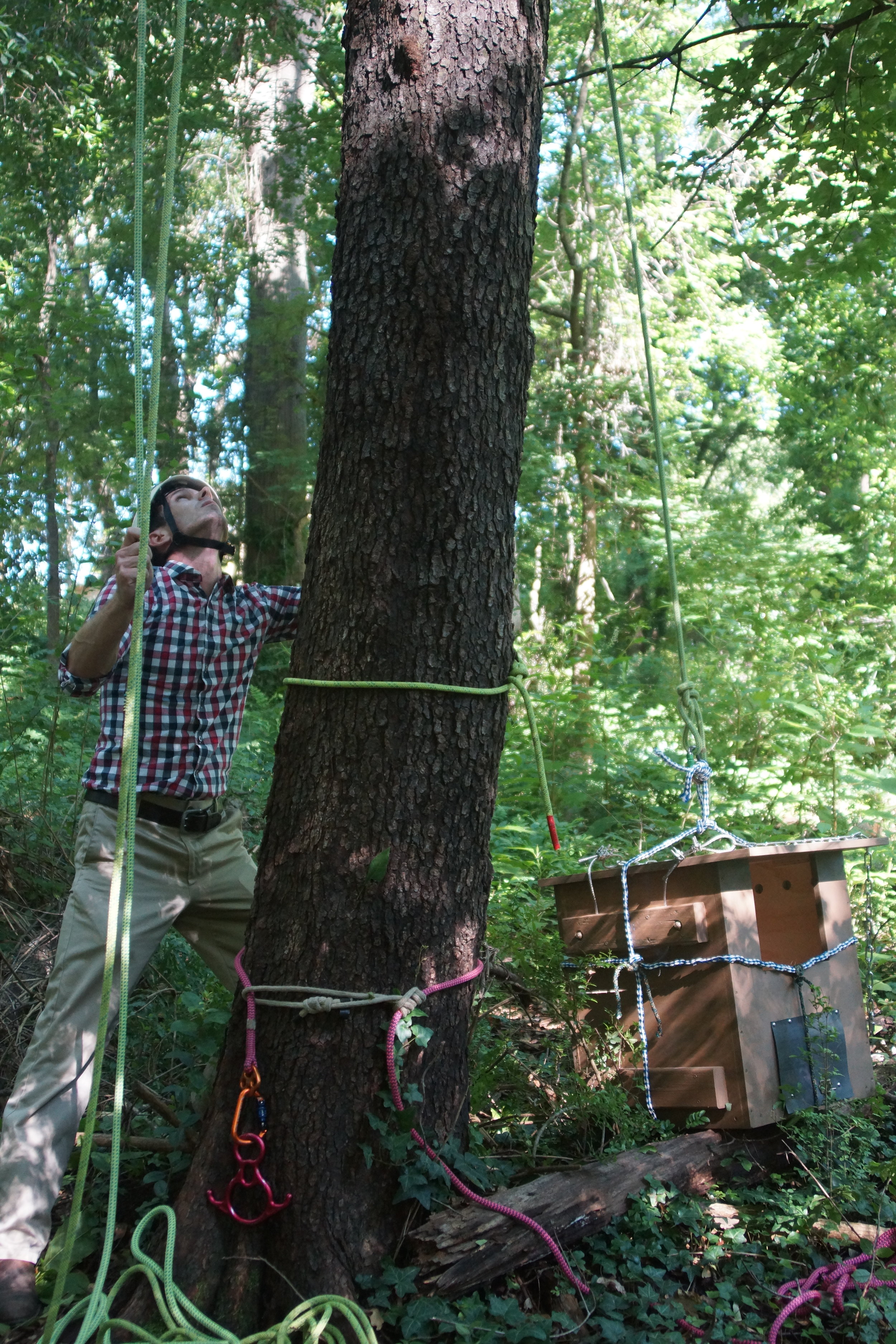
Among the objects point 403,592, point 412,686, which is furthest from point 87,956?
point 403,592

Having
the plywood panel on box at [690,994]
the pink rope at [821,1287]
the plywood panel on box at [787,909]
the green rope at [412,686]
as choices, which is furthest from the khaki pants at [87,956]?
the plywood panel on box at [787,909]

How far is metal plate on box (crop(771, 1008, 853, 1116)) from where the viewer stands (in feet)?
9.31

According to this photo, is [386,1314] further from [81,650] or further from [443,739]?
[81,650]

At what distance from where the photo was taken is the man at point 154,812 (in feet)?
7.89

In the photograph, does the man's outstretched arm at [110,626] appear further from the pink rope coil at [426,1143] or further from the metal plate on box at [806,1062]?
the metal plate on box at [806,1062]

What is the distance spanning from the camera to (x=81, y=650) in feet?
8.98

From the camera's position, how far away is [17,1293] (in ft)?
7.45

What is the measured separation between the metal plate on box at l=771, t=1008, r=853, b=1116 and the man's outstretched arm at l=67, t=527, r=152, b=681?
2117 millimetres

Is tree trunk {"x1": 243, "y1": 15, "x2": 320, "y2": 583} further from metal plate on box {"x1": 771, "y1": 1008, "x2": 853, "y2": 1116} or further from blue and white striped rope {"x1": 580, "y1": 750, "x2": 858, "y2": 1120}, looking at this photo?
metal plate on box {"x1": 771, "y1": 1008, "x2": 853, "y2": 1116}

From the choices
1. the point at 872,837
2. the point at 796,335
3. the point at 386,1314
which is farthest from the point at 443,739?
the point at 796,335

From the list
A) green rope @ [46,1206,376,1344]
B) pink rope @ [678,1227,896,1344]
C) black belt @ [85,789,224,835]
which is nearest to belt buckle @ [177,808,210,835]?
black belt @ [85,789,224,835]

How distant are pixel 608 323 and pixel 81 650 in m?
10.6

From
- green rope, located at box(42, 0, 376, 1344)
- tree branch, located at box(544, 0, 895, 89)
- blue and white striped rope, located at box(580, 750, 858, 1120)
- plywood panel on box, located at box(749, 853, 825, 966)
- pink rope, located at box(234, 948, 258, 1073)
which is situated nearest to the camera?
green rope, located at box(42, 0, 376, 1344)

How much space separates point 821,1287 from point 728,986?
28.2 inches
